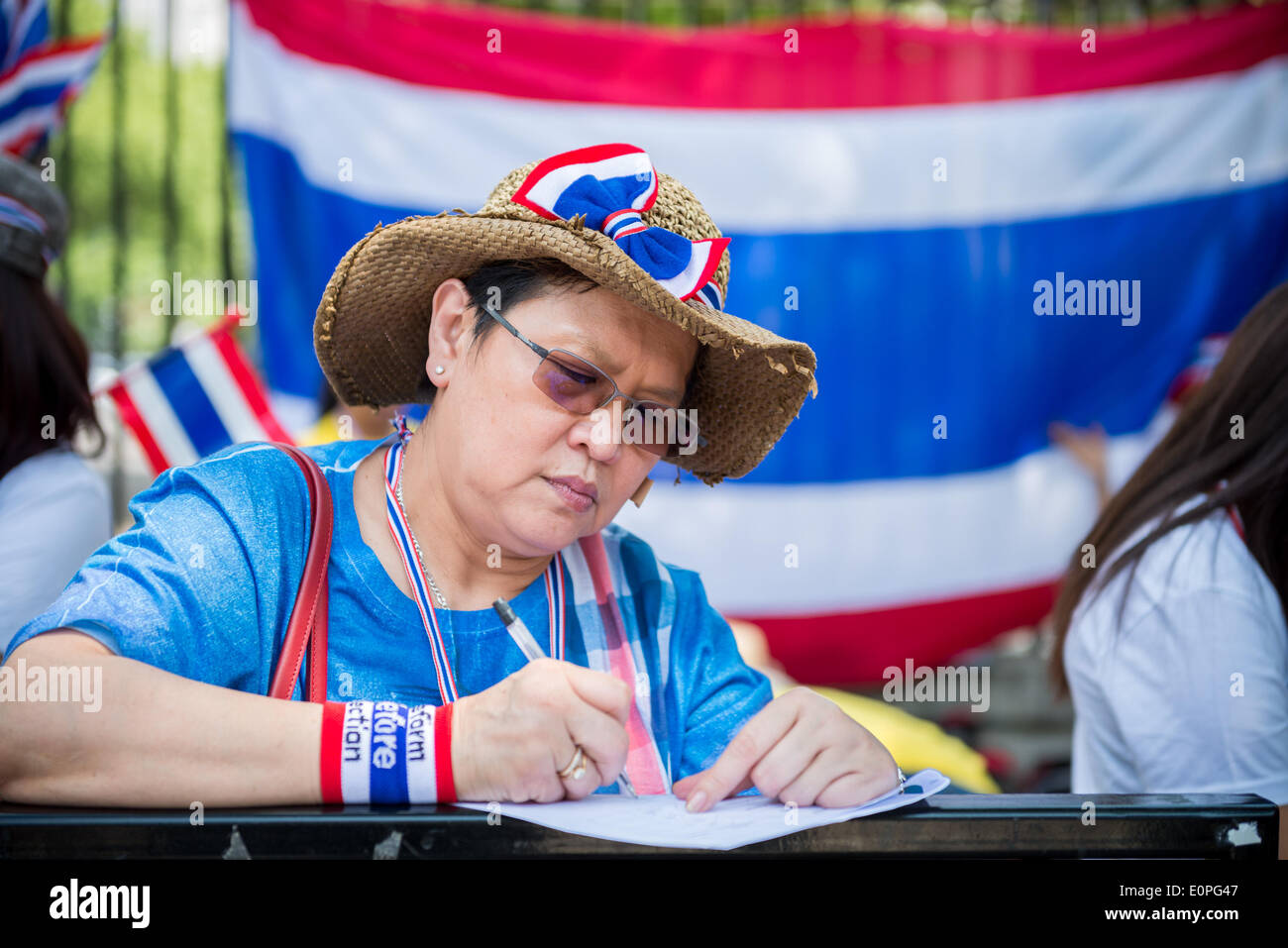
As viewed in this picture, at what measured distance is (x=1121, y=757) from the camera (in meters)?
2.33

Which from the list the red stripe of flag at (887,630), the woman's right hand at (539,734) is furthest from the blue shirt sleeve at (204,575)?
the red stripe of flag at (887,630)

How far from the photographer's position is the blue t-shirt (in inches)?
53.5

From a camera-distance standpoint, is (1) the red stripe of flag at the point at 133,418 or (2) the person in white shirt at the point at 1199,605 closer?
(2) the person in white shirt at the point at 1199,605

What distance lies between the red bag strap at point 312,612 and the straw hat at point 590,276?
0.28m

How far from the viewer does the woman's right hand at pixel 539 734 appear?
1.19 metres

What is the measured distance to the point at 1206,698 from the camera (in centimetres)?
216

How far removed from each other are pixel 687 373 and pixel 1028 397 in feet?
10.4

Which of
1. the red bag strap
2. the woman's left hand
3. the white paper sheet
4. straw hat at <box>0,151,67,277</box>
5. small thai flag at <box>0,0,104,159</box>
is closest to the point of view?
the white paper sheet

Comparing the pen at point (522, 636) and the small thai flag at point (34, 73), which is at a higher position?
the small thai flag at point (34, 73)

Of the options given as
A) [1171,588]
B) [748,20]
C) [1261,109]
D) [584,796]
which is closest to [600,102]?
[748,20]

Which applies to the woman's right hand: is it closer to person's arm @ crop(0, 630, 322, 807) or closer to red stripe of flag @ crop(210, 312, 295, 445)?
person's arm @ crop(0, 630, 322, 807)

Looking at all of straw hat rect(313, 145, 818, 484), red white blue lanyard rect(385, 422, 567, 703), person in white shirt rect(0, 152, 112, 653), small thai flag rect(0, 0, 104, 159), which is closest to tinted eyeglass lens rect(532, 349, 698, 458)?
straw hat rect(313, 145, 818, 484)

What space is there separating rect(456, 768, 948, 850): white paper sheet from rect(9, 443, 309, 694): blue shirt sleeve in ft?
1.45

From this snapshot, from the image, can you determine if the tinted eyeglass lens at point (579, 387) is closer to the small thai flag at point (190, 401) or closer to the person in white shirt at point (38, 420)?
the person in white shirt at point (38, 420)
